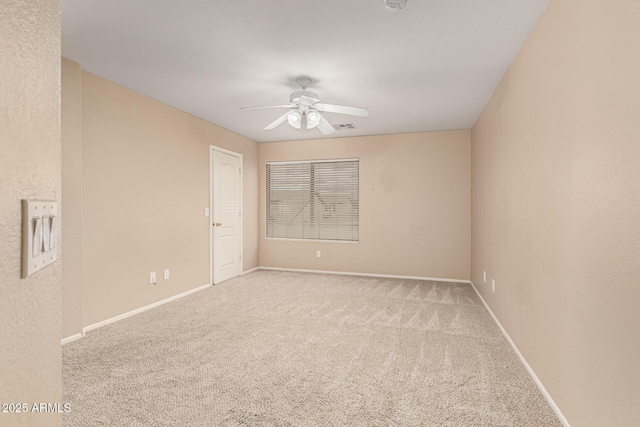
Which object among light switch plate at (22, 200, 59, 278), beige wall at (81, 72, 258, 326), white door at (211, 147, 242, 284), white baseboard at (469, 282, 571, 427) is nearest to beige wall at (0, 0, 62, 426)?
light switch plate at (22, 200, 59, 278)

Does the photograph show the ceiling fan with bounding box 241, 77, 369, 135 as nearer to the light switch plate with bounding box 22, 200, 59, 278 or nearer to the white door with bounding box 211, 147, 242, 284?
the white door with bounding box 211, 147, 242, 284

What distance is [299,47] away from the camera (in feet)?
9.01

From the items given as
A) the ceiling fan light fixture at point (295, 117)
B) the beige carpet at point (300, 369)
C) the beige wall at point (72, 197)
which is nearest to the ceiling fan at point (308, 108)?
the ceiling fan light fixture at point (295, 117)

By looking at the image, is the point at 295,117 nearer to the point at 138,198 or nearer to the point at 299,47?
the point at 299,47

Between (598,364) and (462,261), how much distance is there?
4.13m

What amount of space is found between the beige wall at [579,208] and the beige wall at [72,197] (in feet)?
11.8

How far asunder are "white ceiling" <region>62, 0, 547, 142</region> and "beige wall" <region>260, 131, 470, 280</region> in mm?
1516

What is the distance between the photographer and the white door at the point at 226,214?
5.23 m

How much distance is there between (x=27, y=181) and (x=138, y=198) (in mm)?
3581

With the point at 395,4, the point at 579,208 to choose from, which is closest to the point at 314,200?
the point at 395,4

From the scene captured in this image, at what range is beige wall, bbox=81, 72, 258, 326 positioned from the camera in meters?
3.35

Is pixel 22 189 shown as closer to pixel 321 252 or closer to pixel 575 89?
pixel 575 89

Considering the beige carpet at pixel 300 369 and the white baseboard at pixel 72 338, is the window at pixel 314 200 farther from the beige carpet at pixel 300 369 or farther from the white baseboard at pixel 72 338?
the white baseboard at pixel 72 338

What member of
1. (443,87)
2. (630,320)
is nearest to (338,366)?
(630,320)
